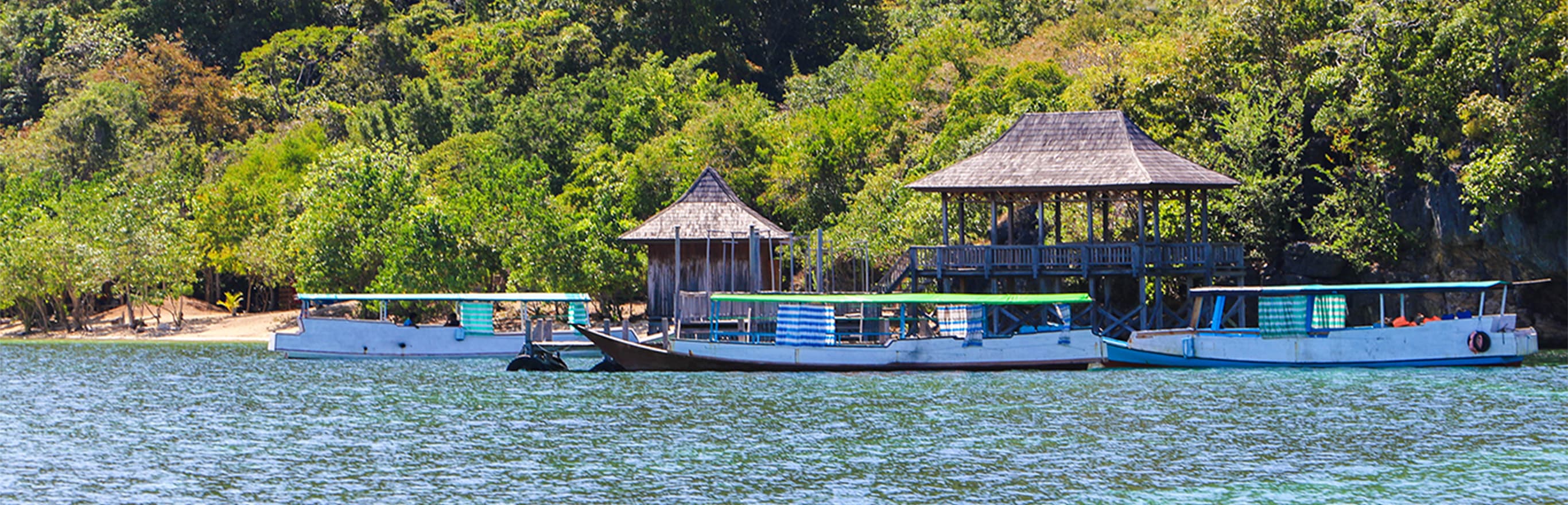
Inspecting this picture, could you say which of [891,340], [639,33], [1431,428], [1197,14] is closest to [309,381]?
[891,340]

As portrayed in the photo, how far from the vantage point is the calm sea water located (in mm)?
21094

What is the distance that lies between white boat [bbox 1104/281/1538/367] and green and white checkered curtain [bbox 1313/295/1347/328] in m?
0.01

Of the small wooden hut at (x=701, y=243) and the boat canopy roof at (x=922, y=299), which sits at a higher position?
the small wooden hut at (x=701, y=243)

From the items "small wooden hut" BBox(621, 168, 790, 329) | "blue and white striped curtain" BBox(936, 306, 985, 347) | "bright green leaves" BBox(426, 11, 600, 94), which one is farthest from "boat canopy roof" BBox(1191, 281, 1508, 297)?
"bright green leaves" BBox(426, 11, 600, 94)

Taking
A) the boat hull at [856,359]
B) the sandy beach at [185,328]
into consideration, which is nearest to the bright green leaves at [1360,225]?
the boat hull at [856,359]

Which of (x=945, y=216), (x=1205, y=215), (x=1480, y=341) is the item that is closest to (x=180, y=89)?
(x=945, y=216)

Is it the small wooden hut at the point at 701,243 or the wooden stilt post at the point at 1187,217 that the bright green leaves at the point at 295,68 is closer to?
the small wooden hut at the point at 701,243

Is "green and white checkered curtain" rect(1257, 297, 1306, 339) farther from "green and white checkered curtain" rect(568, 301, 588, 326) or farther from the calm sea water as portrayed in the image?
"green and white checkered curtain" rect(568, 301, 588, 326)

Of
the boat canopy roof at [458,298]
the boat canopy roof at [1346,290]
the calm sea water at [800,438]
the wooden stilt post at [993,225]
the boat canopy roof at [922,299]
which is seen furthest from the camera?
the wooden stilt post at [993,225]

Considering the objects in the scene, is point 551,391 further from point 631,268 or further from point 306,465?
point 631,268

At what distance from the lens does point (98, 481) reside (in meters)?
22.1

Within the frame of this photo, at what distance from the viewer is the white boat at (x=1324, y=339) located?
119ft

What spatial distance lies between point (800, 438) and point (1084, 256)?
1707 cm

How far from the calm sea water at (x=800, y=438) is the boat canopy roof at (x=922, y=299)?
5.13 feet
